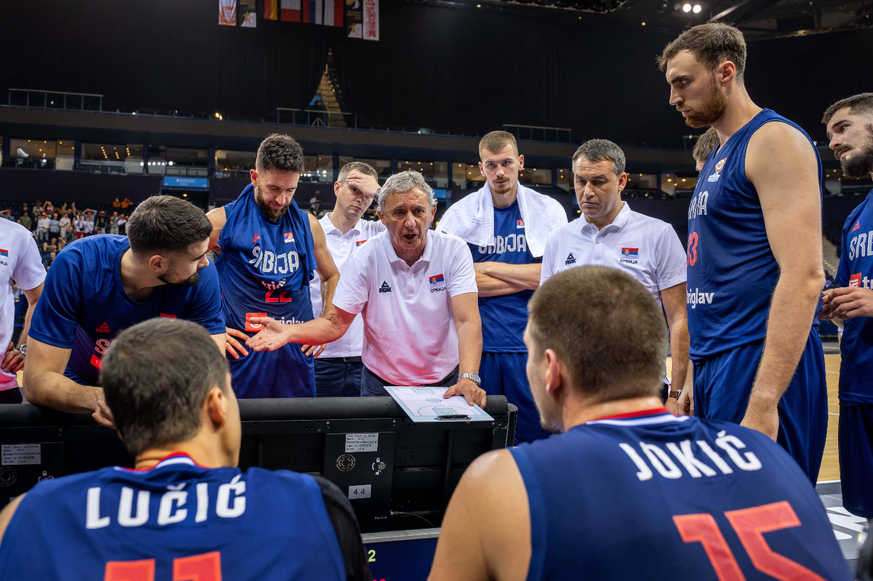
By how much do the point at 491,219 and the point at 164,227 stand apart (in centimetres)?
193

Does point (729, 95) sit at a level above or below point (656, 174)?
below

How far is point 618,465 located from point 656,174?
26725 mm

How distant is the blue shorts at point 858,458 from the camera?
8.02 feet

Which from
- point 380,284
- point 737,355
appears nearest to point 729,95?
point 737,355

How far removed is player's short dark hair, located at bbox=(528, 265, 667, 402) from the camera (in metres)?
1.06

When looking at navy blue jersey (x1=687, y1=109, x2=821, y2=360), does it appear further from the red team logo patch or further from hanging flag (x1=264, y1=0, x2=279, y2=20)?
hanging flag (x1=264, y1=0, x2=279, y2=20)

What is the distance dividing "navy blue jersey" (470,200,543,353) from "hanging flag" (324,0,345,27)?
19136 mm

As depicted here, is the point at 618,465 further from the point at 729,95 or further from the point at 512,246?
the point at 512,246

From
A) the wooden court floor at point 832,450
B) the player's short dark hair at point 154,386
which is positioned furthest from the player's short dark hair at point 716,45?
the wooden court floor at point 832,450

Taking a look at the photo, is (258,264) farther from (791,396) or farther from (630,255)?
(791,396)

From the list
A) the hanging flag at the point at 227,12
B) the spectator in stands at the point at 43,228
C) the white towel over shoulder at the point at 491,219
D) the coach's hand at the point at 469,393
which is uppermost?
the hanging flag at the point at 227,12

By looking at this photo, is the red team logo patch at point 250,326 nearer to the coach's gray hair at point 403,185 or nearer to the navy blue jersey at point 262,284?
the navy blue jersey at point 262,284

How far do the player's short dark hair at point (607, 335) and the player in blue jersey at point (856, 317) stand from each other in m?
1.70

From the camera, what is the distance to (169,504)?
96 cm
